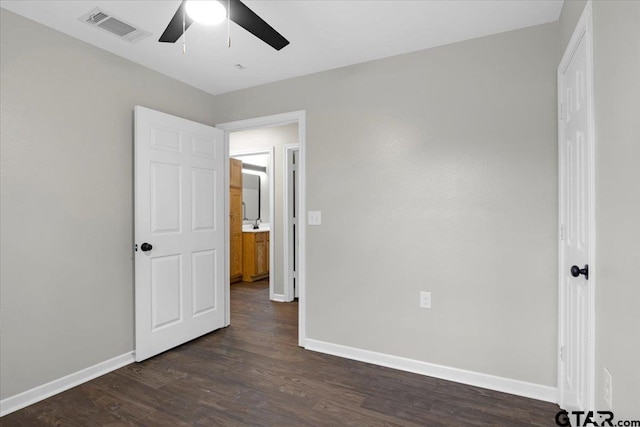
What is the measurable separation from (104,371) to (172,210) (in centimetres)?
135

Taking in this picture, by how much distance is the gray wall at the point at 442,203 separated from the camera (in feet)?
7.47

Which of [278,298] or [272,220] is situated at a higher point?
Answer: [272,220]

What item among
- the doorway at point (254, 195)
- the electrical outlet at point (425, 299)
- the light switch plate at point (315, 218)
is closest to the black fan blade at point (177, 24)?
the light switch plate at point (315, 218)

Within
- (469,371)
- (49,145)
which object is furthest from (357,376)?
(49,145)

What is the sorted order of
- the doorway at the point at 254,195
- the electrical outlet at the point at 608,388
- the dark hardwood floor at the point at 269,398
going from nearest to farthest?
1. the electrical outlet at the point at 608,388
2. the dark hardwood floor at the point at 269,398
3. the doorway at the point at 254,195

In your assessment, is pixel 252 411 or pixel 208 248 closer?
pixel 252 411

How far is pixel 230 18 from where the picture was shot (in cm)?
169

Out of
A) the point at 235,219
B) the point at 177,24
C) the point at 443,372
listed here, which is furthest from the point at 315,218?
the point at 235,219

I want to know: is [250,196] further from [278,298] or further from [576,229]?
[576,229]

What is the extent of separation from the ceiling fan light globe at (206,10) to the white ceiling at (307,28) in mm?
552

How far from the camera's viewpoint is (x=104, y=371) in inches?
103

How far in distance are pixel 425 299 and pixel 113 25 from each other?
2940 millimetres

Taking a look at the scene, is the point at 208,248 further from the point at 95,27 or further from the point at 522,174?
the point at 522,174

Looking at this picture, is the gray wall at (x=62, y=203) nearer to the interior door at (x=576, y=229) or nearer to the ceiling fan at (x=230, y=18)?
the ceiling fan at (x=230, y=18)
